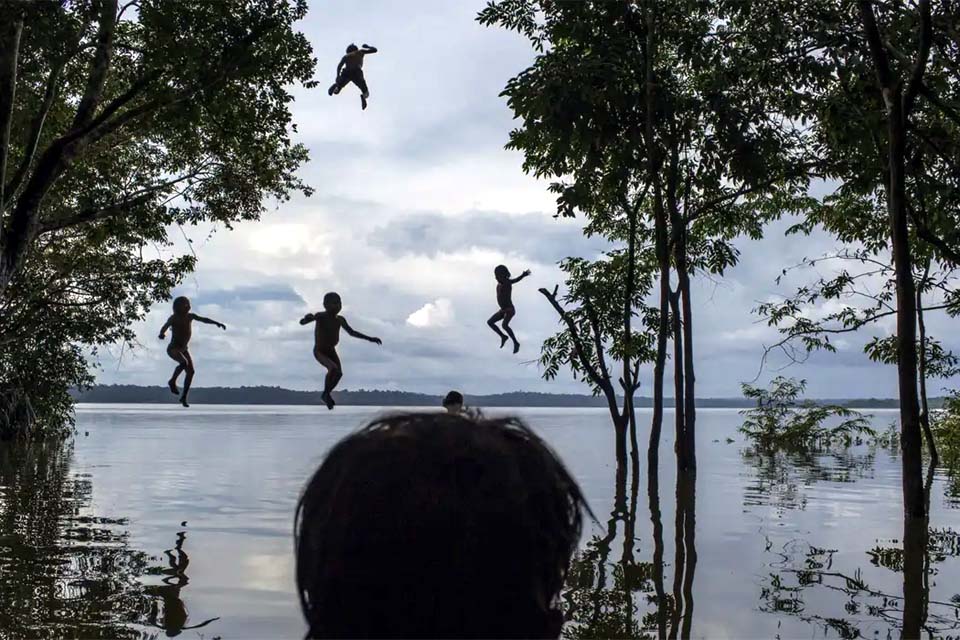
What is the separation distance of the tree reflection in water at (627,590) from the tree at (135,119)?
Result: 9.86 metres

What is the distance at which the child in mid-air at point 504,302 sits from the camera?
15953mm

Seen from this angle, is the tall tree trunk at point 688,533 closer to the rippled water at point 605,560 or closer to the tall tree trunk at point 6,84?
the rippled water at point 605,560

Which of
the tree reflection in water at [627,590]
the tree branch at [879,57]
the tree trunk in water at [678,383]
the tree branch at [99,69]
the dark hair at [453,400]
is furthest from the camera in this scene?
the tree trunk in water at [678,383]

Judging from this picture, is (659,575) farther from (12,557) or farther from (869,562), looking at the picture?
(12,557)

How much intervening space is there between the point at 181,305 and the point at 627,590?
7.89m

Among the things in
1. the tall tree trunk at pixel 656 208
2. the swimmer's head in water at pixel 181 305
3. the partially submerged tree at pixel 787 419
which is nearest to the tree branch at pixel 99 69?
the swimmer's head in water at pixel 181 305

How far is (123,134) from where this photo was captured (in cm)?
2075

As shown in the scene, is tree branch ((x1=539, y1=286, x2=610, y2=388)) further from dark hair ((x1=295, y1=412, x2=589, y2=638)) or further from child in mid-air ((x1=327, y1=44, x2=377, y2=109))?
dark hair ((x1=295, y1=412, x2=589, y2=638))

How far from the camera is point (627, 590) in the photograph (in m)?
10.0

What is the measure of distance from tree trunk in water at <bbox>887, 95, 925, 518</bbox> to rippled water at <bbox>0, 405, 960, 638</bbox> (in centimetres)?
93

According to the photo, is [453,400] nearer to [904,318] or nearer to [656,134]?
[904,318]

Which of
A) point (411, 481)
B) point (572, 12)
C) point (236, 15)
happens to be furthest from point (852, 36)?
point (411, 481)

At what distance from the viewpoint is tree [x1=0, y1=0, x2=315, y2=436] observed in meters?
15.0

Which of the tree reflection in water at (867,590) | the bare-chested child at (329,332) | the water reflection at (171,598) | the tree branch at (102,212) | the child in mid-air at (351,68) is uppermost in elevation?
the child in mid-air at (351,68)
